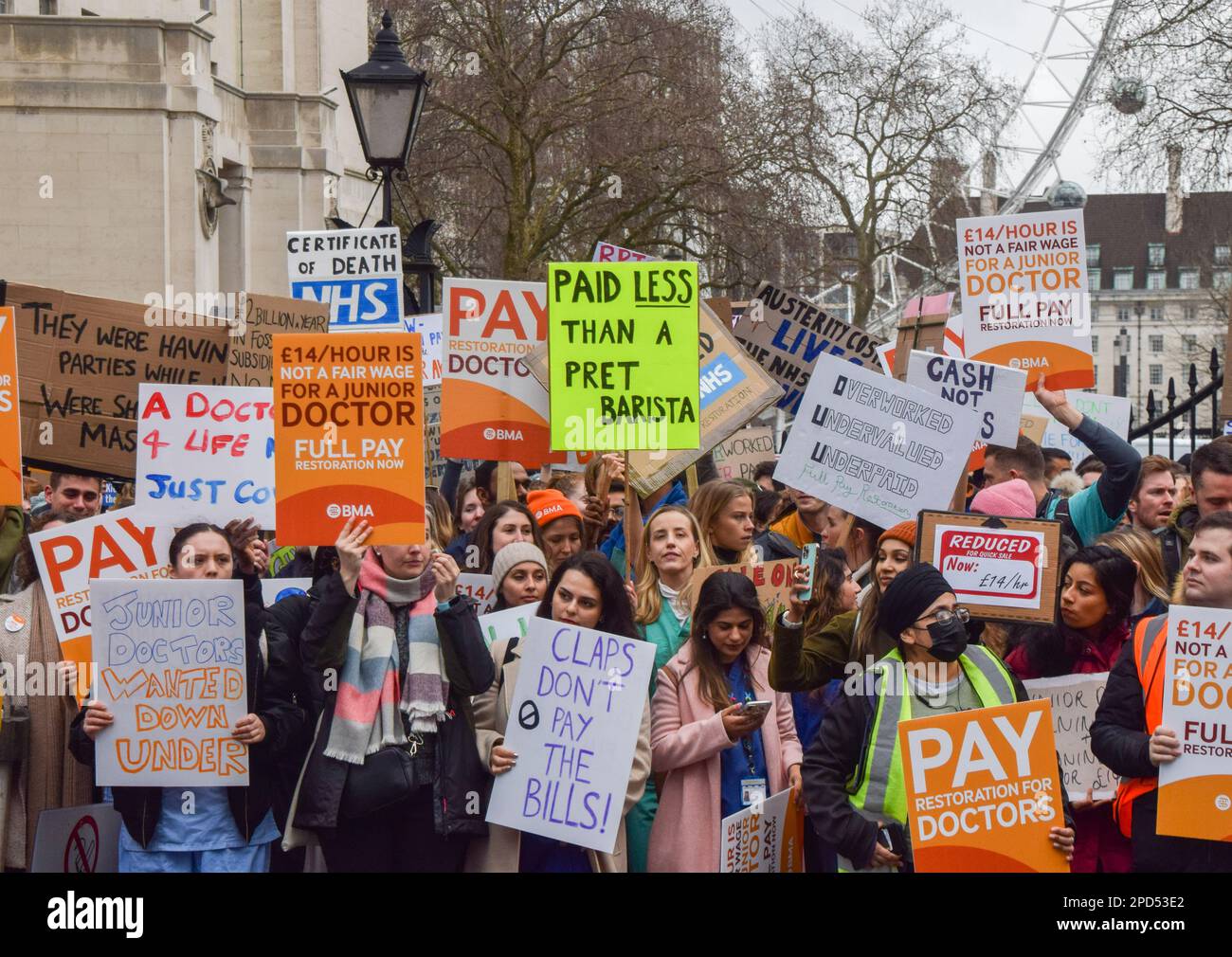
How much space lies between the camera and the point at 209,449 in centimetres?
667

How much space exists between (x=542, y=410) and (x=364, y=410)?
Answer: 2.41m

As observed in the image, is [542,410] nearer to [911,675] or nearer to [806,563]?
[806,563]

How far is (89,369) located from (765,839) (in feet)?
11.3

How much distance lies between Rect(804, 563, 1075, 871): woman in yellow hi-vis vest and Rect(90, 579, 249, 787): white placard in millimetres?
1773

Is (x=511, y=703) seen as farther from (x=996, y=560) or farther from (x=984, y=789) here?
(x=996, y=560)

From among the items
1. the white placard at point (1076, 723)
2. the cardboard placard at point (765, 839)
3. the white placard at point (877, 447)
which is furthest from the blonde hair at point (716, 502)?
the white placard at point (1076, 723)

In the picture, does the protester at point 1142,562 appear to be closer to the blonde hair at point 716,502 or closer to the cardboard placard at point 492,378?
the blonde hair at point 716,502

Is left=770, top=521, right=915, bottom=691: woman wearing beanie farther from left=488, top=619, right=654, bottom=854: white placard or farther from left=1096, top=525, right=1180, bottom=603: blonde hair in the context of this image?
left=1096, top=525, right=1180, bottom=603: blonde hair

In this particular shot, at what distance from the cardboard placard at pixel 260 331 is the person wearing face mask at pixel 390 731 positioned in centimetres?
290

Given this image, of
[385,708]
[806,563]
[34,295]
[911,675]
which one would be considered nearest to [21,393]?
[34,295]

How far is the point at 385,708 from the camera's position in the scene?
537cm

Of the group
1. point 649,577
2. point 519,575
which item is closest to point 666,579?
point 649,577

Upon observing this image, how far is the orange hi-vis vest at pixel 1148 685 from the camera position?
4801 mm
